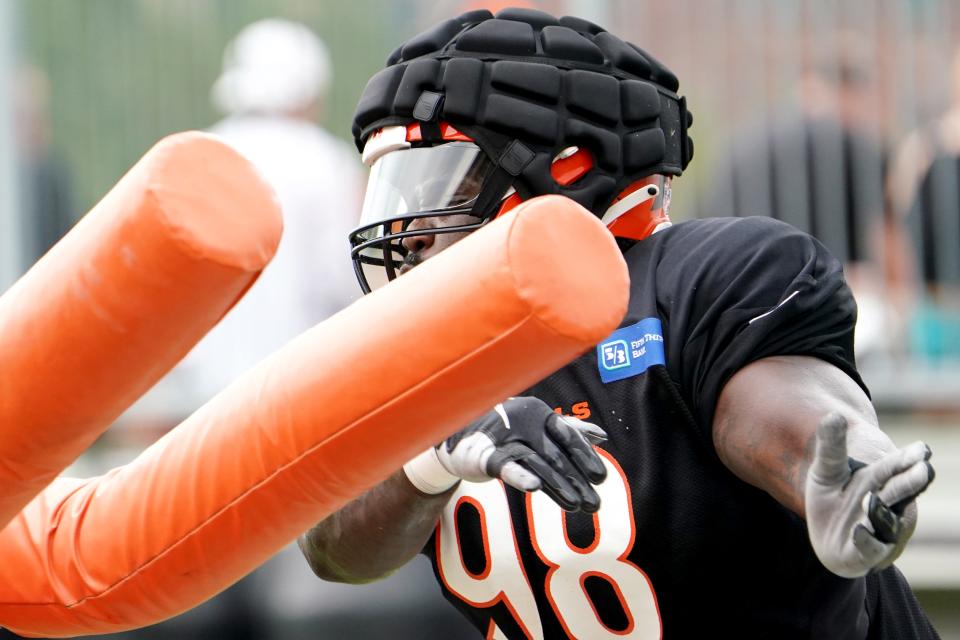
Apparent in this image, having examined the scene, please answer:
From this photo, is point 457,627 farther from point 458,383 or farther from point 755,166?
point 458,383

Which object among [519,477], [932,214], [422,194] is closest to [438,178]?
[422,194]

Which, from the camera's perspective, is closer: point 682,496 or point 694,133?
point 682,496

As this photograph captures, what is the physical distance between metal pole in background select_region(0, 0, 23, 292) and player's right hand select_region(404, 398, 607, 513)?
11.4 ft

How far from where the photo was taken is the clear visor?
7.75 ft

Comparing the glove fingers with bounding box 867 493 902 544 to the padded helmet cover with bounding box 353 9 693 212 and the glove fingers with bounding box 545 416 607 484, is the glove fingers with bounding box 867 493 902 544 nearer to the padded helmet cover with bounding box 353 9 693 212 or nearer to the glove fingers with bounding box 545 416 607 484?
the glove fingers with bounding box 545 416 607 484

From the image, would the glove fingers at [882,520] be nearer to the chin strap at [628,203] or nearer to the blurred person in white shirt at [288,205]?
the chin strap at [628,203]

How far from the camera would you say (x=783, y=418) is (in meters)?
1.97

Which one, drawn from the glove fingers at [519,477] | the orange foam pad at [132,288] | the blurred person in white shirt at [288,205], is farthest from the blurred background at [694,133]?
the orange foam pad at [132,288]

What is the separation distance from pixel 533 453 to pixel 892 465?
44 centimetres

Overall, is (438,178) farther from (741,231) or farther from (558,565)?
(558,565)

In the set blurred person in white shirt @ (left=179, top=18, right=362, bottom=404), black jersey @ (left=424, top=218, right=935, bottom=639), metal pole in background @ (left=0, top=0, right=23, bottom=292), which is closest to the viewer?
black jersey @ (left=424, top=218, right=935, bottom=639)

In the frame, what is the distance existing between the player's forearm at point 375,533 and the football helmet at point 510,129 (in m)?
0.36

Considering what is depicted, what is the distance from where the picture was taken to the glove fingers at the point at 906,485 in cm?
166

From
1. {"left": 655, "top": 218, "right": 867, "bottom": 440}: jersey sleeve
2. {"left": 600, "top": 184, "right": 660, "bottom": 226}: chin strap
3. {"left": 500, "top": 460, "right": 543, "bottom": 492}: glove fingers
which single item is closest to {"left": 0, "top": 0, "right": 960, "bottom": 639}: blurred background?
{"left": 600, "top": 184, "right": 660, "bottom": 226}: chin strap
